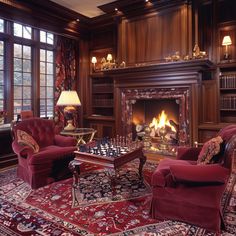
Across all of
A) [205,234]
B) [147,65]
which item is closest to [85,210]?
[205,234]

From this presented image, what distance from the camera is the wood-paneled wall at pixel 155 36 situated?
14.9 ft

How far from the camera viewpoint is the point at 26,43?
5.45 metres

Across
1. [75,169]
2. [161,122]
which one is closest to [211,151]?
[75,169]

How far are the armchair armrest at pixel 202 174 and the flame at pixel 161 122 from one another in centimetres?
316

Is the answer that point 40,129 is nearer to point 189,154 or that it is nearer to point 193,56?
point 189,154

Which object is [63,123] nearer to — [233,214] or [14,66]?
[14,66]

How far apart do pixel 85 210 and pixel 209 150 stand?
1.50 meters

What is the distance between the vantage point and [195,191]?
2.19 metres

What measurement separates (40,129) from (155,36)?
3040 millimetres

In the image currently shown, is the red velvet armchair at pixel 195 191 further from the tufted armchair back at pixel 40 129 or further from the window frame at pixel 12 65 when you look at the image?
the window frame at pixel 12 65

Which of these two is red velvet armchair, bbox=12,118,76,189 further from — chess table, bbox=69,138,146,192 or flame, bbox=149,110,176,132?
flame, bbox=149,110,176,132

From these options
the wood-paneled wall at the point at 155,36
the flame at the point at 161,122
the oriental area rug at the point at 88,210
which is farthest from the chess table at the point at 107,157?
the wood-paneled wall at the point at 155,36

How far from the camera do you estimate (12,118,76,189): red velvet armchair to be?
3.25 meters

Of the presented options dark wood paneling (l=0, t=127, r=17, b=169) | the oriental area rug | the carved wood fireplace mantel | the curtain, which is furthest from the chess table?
the curtain
